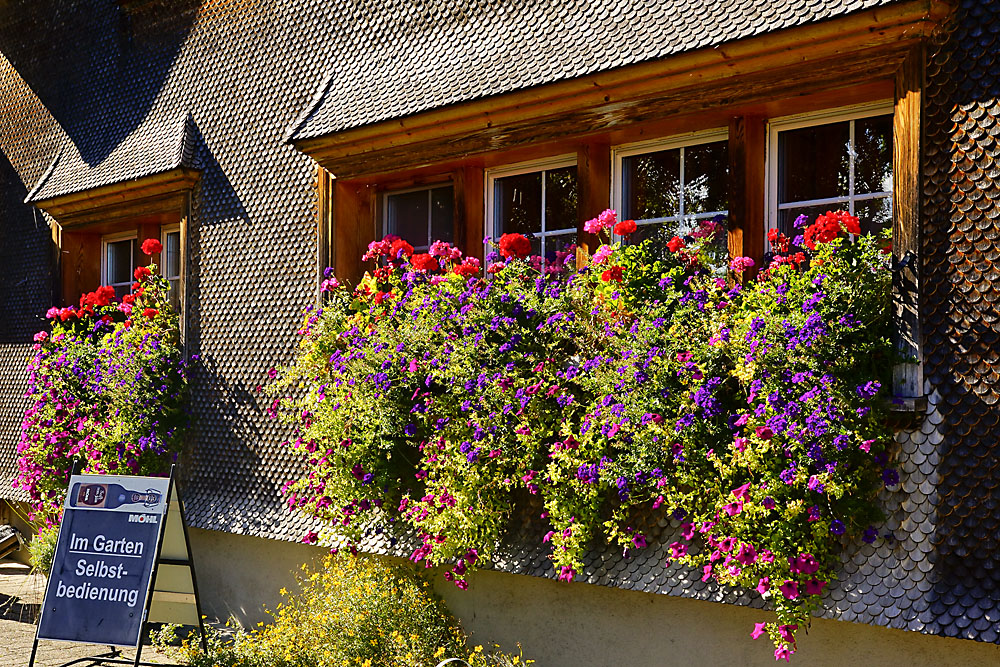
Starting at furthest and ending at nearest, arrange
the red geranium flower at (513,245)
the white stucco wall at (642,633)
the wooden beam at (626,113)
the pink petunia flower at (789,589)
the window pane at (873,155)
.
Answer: the red geranium flower at (513,245)
the window pane at (873,155)
the wooden beam at (626,113)
the white stucco wall at (642,633)
the pink petunia flower at (789,589)

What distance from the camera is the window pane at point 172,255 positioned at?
8.89m

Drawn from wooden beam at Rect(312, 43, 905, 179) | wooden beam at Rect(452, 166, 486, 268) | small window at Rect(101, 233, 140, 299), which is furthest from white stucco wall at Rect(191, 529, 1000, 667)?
small window at Rect(101, 233, 140, 299)

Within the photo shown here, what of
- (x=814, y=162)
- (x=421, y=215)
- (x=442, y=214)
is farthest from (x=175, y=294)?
(x=814, y=162)

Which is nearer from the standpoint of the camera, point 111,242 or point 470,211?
point 470,211

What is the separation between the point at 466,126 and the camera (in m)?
6.25

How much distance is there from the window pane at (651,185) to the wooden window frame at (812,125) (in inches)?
23.3

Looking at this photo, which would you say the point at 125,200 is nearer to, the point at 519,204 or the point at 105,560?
the point at 105,560

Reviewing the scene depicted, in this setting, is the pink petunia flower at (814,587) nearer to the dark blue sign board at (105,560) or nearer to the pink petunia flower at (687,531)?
the pink petunia flower at (687,531)

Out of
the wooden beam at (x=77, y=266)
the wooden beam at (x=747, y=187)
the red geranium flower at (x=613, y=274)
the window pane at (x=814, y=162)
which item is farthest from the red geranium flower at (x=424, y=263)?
the wooden beam at (x=77, y=266)

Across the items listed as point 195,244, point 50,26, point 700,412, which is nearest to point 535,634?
point 700,412

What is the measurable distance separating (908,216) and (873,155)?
59 centimetres

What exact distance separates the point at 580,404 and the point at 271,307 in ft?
11.1

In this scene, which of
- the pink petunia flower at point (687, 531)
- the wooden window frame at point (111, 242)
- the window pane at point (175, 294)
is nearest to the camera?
the pink petunia flower at point (687, 531)

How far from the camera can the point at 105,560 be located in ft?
19.6
